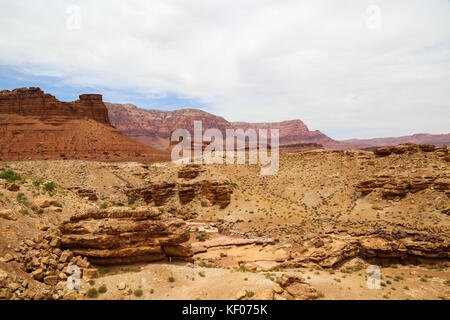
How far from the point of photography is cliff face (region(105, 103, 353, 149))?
179500mm

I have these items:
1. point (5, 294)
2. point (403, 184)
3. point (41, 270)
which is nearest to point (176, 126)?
point (403, 184)

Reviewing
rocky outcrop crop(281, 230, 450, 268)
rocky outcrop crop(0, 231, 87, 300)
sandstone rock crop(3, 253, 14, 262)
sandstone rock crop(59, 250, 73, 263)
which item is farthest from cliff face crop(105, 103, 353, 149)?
sandstone rock crop(3, 253, 14, 262)

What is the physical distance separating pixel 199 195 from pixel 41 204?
24.1m

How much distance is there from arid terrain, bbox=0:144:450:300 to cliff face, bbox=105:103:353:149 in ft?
477

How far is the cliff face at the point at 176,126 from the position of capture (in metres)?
180

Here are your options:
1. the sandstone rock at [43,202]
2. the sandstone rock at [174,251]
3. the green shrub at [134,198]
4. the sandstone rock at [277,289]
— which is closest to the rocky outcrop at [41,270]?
the sandstone rock at [43,202]

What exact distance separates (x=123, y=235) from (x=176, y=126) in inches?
7062

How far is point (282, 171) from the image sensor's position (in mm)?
45375

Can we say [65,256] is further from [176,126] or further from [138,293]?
[176,126]

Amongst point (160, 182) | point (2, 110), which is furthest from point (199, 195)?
point (2, 110)

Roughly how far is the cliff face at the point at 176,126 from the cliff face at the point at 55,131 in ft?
296

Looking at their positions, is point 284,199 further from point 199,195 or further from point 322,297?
point 322,297

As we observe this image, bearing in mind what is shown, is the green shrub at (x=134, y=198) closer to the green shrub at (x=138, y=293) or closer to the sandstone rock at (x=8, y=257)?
the sandstone rock at (x=8, y=257)

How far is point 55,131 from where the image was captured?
244 ft
